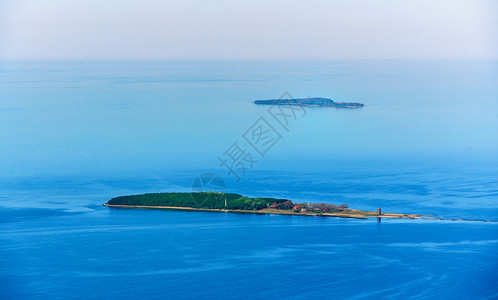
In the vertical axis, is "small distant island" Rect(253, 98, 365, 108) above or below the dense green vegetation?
above

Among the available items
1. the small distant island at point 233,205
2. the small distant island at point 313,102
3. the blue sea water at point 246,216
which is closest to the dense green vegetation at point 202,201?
the small distant island at point 233,205

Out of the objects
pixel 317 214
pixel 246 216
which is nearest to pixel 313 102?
pixel 317 214

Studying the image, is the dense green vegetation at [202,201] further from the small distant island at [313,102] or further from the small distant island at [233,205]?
the small distant island at [313,102]

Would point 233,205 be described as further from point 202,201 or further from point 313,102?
point 313,102

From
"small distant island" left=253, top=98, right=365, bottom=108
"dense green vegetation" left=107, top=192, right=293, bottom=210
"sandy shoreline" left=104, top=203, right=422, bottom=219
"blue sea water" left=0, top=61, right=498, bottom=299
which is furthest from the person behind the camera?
"small distant island" left=253, top=98, right=365, bottom=108

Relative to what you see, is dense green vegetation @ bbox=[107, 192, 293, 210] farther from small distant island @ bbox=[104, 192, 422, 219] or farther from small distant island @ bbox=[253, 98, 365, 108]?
small distant island @ bbox=[253, 98, 365, 108]

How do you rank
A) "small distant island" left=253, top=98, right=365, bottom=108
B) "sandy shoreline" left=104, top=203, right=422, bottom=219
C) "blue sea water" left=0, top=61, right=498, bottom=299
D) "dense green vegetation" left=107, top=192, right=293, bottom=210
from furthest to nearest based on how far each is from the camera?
"small distant island" left=253, top=98, right=365, bottom=108, "dense green vegetation" left=107, top=192, right=293, bottom=210, "sandy shoreline" left=104, top=203, right=422, bottom=219, "blue sea water" left=0, top=61, right=498, bottom=299

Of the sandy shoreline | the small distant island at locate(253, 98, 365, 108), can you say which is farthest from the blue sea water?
the small distant island at locate(253, 98, 365, 108)

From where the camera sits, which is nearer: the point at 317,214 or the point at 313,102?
the point at 317,214

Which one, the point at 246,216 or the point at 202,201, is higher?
the point at 202,201
